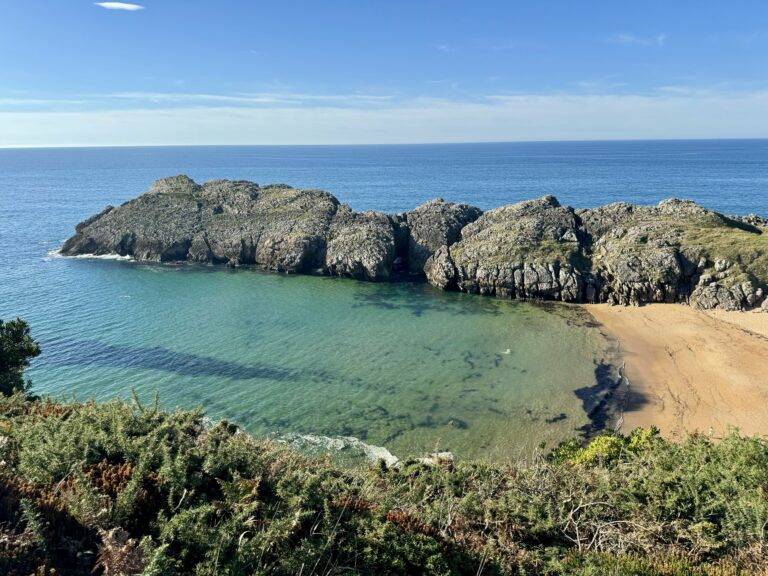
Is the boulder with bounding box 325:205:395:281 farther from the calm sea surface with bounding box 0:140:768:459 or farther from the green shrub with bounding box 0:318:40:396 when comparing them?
the green shrub with bounding box 0:318:40:396

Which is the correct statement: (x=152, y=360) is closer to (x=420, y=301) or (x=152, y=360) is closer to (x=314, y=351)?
(x=314, y=351)

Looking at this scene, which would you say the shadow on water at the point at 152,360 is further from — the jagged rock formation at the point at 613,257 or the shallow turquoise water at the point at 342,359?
the jagged rock formation at the point at 613,257

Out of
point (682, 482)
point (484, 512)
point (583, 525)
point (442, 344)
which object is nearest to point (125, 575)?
point (484, 512)

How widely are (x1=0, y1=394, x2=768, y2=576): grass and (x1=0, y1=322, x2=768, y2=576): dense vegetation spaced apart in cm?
3

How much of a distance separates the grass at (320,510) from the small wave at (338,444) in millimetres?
8738

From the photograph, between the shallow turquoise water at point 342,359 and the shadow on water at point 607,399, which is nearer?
the shallow turquoise water at point 342,359

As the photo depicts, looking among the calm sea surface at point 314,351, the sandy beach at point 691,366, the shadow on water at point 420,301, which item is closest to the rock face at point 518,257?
the shadow on water at point 420,301

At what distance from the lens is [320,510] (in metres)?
10.4

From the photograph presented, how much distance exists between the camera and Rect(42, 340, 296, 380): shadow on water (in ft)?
102

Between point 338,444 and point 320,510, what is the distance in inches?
553

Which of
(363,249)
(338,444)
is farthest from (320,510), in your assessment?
(363,249)

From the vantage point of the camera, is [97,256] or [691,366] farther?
[97,256]

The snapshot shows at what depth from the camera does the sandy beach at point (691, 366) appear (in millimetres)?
26844

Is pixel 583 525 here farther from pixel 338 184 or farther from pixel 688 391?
pixel 338 184
